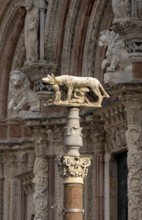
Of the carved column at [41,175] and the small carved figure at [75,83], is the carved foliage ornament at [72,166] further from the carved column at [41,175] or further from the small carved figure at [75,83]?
the carved column at [41,175]

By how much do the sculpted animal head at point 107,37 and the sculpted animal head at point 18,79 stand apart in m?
3.30

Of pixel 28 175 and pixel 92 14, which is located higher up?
pixel 92 14

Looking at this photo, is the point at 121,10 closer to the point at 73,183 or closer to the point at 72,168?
the point at 72,168

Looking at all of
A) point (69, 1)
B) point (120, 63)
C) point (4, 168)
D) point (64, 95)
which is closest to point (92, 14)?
point (69, 1)

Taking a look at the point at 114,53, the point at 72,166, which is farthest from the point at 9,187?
the point at 72,166

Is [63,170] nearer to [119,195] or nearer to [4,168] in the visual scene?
[119,195]

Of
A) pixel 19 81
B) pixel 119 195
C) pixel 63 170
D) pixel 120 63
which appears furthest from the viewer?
pixel 19 81

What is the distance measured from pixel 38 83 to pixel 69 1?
1.56 m

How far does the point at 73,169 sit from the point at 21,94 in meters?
8.70

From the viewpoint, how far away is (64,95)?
60.9 feet

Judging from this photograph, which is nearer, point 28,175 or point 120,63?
point 120,63

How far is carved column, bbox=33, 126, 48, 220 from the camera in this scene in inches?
1021

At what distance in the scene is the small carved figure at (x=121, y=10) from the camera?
894 inches

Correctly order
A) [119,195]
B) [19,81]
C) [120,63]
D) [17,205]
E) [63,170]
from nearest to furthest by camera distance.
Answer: [63,170] < [120,63] < [119,195] < [19,81] < [17,205]
